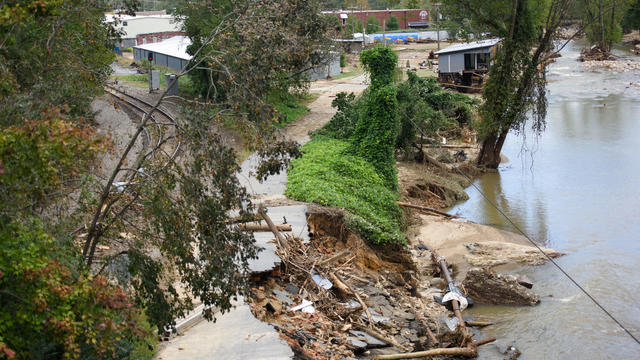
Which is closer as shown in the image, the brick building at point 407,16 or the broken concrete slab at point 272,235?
the broken concrete slab at point 272,235

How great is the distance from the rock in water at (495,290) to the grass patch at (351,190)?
7.37ft

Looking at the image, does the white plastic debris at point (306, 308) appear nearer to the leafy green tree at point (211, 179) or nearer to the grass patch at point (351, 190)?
the leafy green tree at point (211, 179)

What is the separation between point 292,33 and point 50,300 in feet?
17.7

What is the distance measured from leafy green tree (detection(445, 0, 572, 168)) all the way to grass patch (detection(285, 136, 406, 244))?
8.83m

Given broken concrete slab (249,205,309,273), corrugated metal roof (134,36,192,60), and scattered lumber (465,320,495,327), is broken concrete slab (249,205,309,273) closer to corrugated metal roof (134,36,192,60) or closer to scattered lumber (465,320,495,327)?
scattered lumber (465,320,495,327)

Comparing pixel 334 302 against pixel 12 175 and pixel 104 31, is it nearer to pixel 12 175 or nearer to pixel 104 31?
pixel 104 31

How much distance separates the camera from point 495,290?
17.6m

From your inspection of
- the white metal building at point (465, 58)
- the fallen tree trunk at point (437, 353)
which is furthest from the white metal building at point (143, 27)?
the fallen tree trunk at point (437, 353)

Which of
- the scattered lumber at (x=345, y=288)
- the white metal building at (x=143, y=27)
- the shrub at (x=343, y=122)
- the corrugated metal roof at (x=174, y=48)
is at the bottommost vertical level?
the scattered lumber at (x=345, y=288)

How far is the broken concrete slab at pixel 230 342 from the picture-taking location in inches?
416

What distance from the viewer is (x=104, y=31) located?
40.2 ft

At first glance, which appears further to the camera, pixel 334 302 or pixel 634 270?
pixel 634 270

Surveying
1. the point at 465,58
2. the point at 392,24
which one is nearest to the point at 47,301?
the point at 465,58

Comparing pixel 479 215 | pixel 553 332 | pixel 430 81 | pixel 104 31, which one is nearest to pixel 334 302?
pixel 553 332
